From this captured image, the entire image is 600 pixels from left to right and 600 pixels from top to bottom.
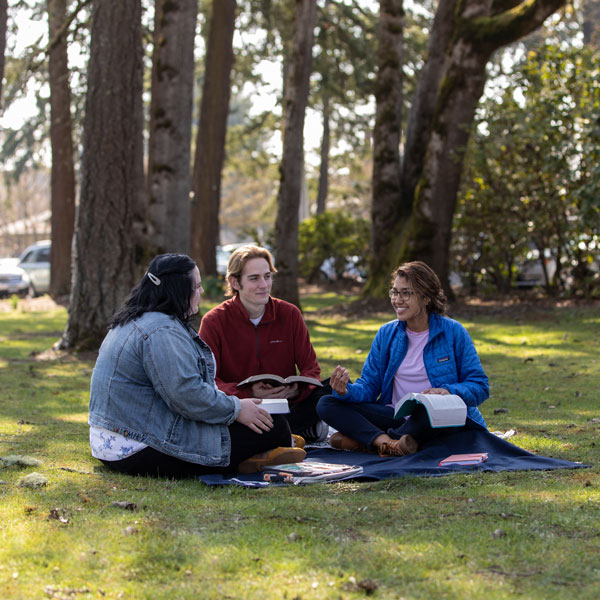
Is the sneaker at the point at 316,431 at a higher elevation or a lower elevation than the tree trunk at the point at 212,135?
lower

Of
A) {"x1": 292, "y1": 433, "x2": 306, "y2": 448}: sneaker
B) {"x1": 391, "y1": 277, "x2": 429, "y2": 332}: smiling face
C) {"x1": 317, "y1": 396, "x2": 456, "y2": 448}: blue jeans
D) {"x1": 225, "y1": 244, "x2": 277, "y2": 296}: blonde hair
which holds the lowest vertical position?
{"x1": 292, "y1": 433, "x2": 306, "y2": 448}: sneaker

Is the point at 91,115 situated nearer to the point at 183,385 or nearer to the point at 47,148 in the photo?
the point at 183,385

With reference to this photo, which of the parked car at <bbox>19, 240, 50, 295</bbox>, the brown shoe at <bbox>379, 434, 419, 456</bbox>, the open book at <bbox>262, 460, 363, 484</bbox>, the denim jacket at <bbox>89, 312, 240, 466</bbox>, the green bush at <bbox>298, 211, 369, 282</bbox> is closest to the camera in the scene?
the denim jacket at <bbox>89, 312, 240, 466</bbox>

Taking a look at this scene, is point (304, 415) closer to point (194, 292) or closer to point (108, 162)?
point (194, 292)

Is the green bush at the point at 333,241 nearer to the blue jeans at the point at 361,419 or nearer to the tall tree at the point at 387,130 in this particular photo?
the tall tree at the point at 387,130

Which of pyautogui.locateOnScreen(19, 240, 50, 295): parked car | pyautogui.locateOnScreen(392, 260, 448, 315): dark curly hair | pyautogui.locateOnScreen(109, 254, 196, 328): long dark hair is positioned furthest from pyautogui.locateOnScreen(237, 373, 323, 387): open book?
pyautogui.locateOnScreen(19, 240, 50, 295): parked car

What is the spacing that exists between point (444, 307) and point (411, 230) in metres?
11.0

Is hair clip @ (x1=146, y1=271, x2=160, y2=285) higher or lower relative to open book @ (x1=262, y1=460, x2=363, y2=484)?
higher

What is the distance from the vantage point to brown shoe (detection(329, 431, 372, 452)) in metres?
6.50

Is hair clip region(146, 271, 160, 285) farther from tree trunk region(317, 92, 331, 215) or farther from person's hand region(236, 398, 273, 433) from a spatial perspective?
tree trunk region(317, 92, 331, 215)

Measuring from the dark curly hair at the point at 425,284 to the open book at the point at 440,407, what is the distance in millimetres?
764

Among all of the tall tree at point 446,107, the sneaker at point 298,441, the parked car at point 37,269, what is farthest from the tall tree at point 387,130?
the parked car at point 37,269

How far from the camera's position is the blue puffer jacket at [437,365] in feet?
20.2

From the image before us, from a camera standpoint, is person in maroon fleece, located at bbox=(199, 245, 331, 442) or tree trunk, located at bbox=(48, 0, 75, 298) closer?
person in maroon fleece, located at bbox=(199, 245, 331, 442)
